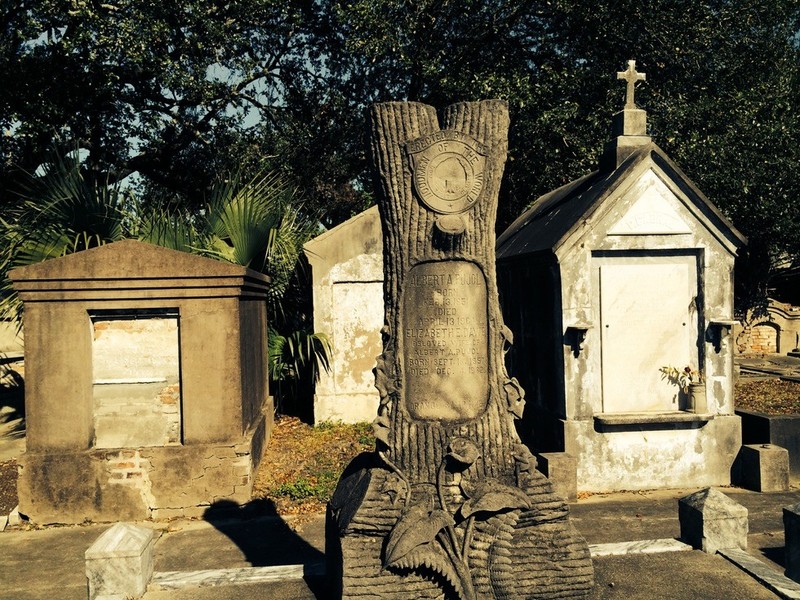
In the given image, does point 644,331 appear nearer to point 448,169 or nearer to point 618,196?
point 618,196

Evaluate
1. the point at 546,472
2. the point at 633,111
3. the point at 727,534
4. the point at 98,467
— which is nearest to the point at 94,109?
the point at 98,467

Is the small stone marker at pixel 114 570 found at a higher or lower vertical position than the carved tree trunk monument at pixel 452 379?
lower

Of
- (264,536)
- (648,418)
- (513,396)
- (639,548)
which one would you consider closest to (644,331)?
(648,418)

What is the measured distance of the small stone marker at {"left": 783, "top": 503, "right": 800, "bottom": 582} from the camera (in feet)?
19.0

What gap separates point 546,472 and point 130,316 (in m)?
5.35

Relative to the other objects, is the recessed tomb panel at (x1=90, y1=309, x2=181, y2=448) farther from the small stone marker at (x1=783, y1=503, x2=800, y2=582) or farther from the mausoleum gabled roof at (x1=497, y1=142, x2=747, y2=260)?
the small stone marker at (x1=783, y1=503, x2=800, y2=582)

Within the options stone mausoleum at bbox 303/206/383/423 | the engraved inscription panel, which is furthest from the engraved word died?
stone mausoleum at bbox 303/206/383/423

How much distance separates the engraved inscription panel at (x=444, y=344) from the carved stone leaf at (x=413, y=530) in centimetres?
74

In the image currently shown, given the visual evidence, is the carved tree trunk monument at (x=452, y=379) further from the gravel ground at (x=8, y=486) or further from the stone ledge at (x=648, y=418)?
the gravel ground at (x=8, y=486)

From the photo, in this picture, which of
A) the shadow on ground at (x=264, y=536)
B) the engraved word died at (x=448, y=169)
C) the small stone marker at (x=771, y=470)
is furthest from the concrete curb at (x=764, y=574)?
the engraved word died at (x=448, y=169)

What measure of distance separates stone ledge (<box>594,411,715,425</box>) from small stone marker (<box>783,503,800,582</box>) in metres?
2.84

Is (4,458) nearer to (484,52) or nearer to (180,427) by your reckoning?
(180,427)

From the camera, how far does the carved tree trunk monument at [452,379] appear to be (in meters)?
5.06

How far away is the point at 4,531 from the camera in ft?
25.7
